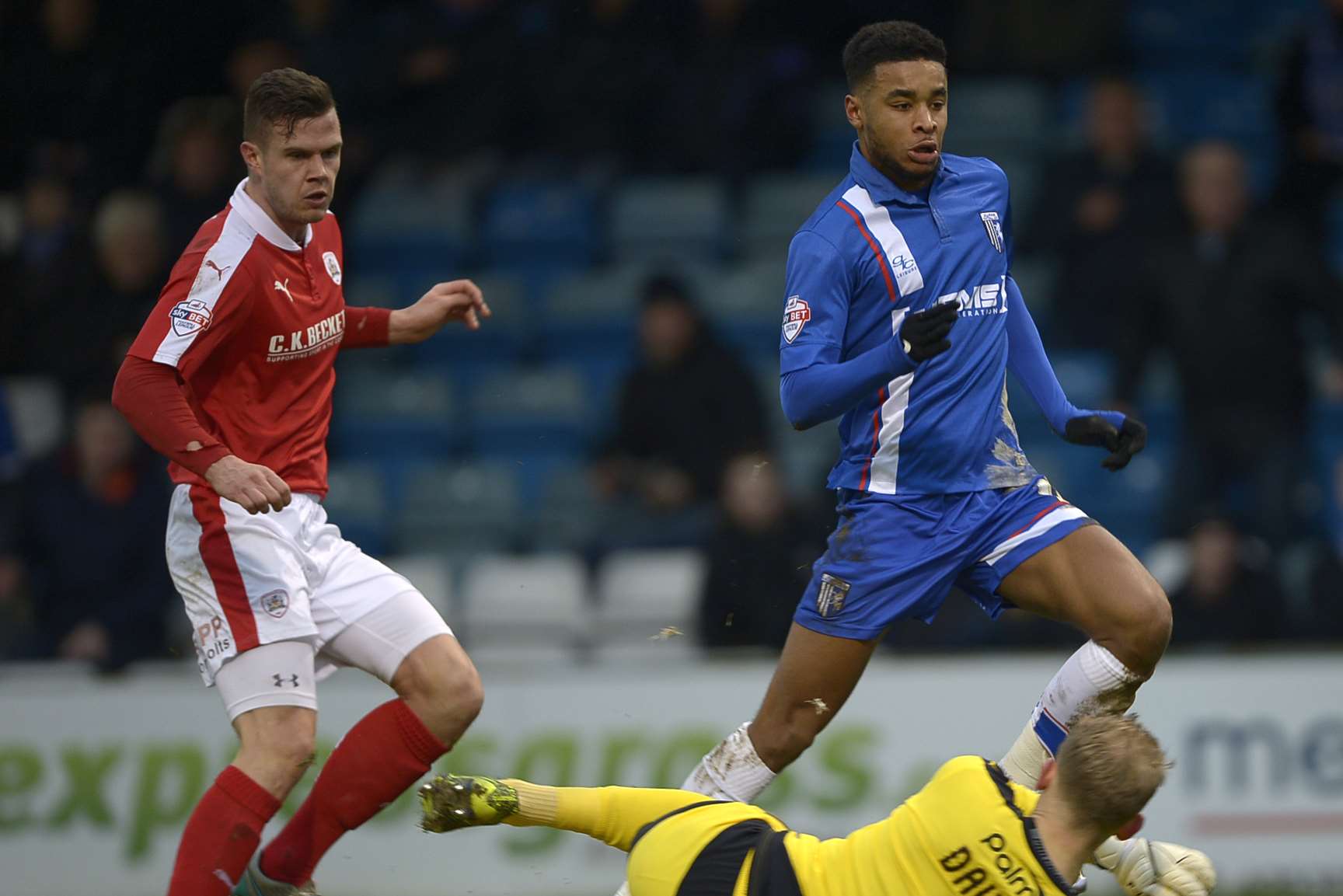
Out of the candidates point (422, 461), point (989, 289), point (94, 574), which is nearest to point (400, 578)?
A: point (989, 289)

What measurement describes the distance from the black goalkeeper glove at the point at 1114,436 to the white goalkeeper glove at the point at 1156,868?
105 centimetres

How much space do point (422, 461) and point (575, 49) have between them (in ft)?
8.12

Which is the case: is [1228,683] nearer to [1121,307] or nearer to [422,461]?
[1121,307]

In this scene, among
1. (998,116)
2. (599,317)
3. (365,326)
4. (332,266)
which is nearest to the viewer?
(332,266)

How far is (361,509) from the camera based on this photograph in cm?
999

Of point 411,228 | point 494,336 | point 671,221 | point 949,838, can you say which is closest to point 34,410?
point 411,228

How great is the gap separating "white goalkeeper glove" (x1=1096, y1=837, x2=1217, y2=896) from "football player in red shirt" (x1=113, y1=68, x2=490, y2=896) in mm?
1825

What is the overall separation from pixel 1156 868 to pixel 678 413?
4572 millimetres

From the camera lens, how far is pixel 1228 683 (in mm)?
8070

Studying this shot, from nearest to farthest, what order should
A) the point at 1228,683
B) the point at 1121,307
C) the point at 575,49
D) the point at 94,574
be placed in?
1. the point at 1228,683
2. the point at 94,574
3. the point at 1121,307
4. the point at 575,49

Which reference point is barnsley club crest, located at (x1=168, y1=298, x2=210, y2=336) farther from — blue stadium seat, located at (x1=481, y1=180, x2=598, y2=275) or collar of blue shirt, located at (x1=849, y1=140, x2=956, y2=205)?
blue stadium seat, located at (x1=481, y1=180, x2=598, y2=275)

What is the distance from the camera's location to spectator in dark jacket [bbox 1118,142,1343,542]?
9148mm

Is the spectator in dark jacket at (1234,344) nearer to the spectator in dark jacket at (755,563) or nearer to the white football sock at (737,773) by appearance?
the spectator in dark jacket at (755,563)

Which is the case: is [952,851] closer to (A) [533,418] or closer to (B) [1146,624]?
(B) [1146,624]
